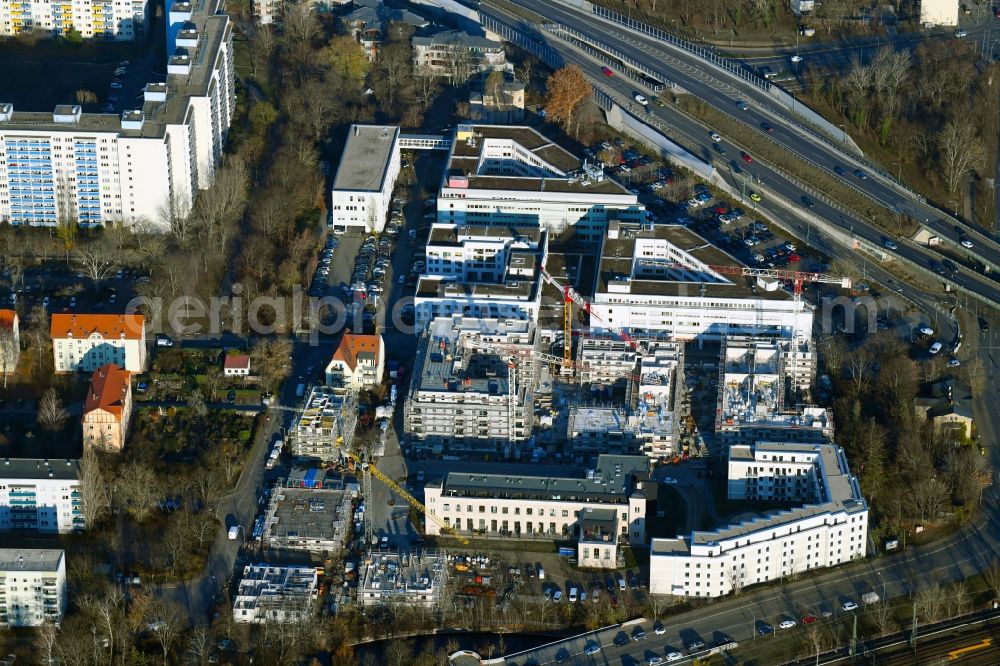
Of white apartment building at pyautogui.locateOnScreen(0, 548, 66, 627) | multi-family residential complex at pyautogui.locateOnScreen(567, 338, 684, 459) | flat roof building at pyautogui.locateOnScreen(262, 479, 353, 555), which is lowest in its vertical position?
white apartment building at pyautogui.locateOnScreen(0, 548, 66, 627)

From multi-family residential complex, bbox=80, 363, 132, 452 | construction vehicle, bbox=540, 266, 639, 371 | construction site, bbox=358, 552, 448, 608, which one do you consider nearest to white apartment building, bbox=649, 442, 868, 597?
construction site, bbox=358, 552, 448, 608

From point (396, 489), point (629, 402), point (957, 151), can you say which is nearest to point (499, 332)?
point (629, 402)

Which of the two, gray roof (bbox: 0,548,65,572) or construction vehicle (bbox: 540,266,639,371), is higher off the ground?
construction vehicle (bbox: 540,266,639,371)

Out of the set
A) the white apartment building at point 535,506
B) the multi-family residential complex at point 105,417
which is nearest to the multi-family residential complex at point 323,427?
the white apartment building at point 535,506

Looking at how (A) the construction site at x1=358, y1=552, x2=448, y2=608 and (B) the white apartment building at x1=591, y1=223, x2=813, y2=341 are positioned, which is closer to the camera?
(A) the construction site at x1=358, y1=552, x2=448, y2=608

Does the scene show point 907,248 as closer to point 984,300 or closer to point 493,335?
point 984,300

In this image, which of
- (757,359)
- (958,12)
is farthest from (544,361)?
(958,12)

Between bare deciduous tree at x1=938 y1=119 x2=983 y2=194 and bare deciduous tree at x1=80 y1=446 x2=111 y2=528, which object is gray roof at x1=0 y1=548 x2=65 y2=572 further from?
bare deciduous tree at x1=938 y1=119 x2=983 y2=194

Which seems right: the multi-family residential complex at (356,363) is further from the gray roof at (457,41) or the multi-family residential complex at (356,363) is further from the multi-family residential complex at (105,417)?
the gray roof at (457,41)
